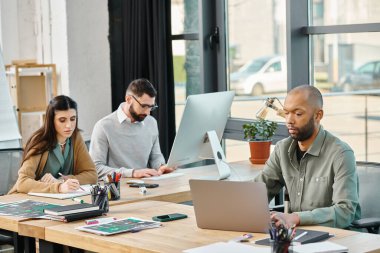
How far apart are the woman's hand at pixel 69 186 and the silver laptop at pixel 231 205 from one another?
3.45 ft

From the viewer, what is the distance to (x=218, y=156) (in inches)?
182

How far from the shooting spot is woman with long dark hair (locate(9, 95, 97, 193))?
423cm

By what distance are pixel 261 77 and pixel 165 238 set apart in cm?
288

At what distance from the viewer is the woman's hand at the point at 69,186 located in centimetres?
412

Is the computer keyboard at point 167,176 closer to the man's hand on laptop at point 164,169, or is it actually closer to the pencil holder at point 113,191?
the man's hand on laptop at point 164,169

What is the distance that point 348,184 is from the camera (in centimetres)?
354

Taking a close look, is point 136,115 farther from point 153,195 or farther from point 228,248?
point 228,248

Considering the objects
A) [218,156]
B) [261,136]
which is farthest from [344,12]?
[218,156]

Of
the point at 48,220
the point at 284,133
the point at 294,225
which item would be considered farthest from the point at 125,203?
the point at 284,133

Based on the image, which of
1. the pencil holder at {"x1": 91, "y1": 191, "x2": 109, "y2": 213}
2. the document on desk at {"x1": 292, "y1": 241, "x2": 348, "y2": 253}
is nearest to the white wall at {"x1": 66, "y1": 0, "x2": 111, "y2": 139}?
the pencil holder at {"x1": 91, "y1": 191, "x2": 109, "y2": 213}

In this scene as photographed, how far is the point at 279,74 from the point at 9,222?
2.67 metres

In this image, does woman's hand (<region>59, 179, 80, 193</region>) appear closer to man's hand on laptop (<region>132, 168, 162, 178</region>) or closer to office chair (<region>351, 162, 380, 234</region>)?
man's hand on laptop (<region>132, 168, 162, 178</region>)

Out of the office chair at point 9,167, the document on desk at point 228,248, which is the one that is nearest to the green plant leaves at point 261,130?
the office chair at point 9,167

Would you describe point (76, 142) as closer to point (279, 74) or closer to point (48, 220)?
point (48, 220)
